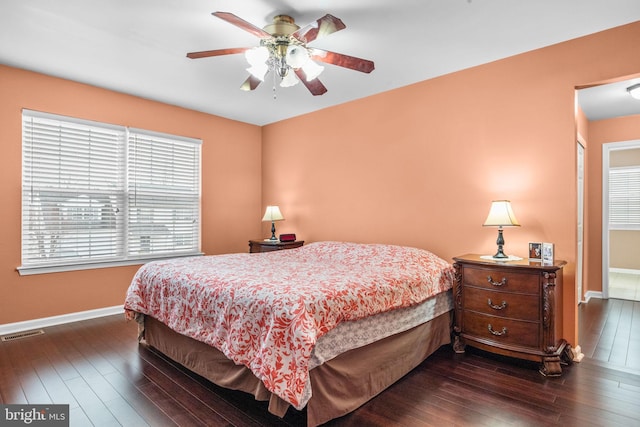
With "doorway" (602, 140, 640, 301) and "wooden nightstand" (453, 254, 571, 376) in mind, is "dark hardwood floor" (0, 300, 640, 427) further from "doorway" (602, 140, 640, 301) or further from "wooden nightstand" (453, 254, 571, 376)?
"doorway" (602, 140, 640, 301)

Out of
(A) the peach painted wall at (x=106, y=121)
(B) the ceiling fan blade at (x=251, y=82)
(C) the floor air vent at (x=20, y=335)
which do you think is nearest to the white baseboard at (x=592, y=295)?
(A) the peach painted wall at (x=106, y=121)

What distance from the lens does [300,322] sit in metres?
1.69

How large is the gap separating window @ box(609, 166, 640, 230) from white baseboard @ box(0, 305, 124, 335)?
778 centimetres

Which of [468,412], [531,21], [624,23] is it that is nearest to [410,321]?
[468,412]

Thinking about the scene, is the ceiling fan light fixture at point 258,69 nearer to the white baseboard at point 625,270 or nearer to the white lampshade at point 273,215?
the white lampshade at point 273,215

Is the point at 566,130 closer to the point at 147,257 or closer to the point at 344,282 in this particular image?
the point at 344,282

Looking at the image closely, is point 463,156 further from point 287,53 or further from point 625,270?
point 625,270

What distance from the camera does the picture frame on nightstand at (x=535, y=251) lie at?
2.70 meters

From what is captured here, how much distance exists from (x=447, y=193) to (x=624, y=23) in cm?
178

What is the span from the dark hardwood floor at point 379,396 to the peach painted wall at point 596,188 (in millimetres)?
1900

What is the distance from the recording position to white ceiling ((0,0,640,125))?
7.64ft

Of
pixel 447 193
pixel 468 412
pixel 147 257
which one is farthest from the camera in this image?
pixel 147 257

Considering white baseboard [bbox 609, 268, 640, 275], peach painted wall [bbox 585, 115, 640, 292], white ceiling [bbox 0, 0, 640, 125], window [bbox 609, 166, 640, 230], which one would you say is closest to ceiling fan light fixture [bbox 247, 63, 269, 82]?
white ceiling [bbox 0, 0, 640, 125]

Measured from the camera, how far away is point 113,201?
156 inches
